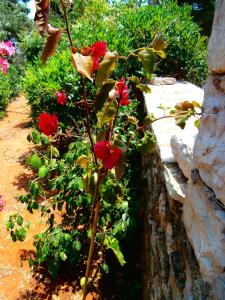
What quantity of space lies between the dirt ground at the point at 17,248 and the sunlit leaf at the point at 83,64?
1664 mm

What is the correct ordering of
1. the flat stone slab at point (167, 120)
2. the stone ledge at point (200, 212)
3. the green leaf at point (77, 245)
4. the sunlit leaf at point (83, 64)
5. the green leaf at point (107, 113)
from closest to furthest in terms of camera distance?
1. the stone ledge at point (200, 212)
2. the sunlit leaf at point (83, 64)
3. the green leaf at point (107, 113)
4. the flat stone slab at point (167, 120)
5. the green leaf at point (77, 245)

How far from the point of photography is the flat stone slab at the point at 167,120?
1602 millimetres

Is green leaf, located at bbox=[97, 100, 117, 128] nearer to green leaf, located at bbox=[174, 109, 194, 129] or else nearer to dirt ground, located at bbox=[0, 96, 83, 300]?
green leaf, located at bbox=[174, 109, 194, 129]

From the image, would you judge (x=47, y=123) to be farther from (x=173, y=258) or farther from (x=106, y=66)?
(x=173, y=258)

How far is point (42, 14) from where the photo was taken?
102 cm

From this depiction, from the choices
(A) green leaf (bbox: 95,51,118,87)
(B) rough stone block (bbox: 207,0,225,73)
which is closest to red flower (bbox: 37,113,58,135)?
Answer: (A) green leaf (bbox: 95,51,118,87)

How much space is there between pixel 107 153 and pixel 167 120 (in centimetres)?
135

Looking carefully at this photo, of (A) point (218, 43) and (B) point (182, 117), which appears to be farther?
(B) point (182, 117)

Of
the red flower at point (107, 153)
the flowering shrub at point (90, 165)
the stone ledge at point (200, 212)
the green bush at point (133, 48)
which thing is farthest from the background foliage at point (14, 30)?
the red flower at point (107, 153)

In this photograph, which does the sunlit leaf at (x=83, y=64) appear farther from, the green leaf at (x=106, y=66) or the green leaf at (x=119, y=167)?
the green leaf at (x=119, y=167)

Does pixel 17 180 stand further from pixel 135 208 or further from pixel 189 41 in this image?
pixel 189 41

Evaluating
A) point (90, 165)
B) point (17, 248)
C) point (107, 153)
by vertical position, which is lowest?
point (17, 248)

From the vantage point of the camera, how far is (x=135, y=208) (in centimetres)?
249

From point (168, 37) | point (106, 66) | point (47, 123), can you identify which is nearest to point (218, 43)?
point (106, 66)
